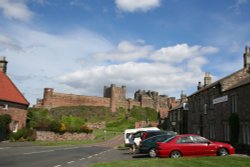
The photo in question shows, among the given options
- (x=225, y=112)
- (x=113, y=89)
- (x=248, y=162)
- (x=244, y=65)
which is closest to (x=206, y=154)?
(x=248, y=162)

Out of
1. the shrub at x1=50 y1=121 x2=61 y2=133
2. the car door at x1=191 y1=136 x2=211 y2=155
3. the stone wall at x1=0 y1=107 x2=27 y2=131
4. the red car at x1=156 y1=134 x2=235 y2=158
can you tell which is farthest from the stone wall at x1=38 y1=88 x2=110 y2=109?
the car door at x1=191 y1=136 x2=211 y2=155

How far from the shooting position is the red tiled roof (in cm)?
4274

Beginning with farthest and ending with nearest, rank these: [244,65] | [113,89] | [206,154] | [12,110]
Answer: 1. [113,89]
2. [12,110]
3. [244,65]
4. [206,154]

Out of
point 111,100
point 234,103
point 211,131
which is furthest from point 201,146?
point 111,100

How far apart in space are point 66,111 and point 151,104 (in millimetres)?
37807

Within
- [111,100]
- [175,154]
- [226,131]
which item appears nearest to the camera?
[175,154]

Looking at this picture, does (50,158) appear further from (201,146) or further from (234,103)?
(234,103)

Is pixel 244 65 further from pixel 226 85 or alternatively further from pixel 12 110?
pixel 12 110

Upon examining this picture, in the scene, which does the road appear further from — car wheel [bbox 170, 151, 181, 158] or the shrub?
the shrub

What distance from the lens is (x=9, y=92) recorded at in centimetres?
4466

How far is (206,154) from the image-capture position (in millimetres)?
20344

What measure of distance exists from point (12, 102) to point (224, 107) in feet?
84.0

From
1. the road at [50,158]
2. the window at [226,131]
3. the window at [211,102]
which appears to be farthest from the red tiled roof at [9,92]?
the window at [226,131]

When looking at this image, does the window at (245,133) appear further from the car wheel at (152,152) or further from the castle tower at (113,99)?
the castle tower at (113,99)
